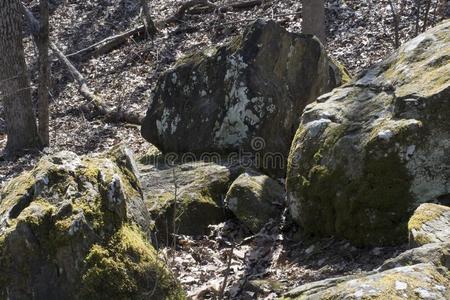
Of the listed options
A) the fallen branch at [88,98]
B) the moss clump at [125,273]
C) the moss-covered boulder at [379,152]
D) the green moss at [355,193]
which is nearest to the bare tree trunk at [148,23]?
the fallen branch at [88,98]

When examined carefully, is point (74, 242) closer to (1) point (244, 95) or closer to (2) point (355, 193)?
(2) point (355, 193)

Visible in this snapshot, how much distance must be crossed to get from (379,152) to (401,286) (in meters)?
3.19

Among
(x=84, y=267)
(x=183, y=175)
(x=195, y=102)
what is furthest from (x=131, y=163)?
(x=195, y=102)

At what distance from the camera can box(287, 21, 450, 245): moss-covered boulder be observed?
593cm

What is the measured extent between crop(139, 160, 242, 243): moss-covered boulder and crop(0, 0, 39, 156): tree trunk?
16.5 ft

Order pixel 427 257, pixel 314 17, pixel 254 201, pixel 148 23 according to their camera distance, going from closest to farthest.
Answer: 1. pixel 427 257
2. pixel 254 201
3. pixel 314 17
4. pixel 148 23

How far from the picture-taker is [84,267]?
A: 4703 mm

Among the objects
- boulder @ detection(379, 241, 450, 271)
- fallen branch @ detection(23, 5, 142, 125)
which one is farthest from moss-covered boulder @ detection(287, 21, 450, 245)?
fallen branch @ detection(23, 5, 142, 125)

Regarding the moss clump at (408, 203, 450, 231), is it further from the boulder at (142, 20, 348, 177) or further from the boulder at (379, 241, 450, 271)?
the boulder at (142, 20, 348, 177)

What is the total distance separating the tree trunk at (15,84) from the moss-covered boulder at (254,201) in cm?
635

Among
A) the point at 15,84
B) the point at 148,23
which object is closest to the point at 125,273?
the point at 15,84

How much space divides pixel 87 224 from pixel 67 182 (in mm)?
411

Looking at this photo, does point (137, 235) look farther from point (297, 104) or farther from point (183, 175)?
point (297, 104)

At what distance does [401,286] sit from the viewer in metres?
2.99
